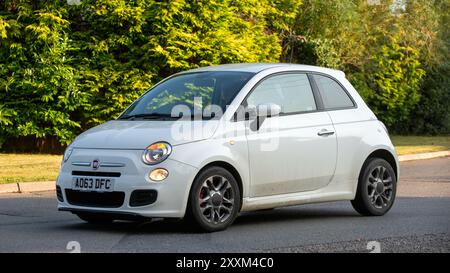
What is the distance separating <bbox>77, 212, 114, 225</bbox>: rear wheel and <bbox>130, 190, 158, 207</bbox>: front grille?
40cm

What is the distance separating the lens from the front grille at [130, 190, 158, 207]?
355 inches

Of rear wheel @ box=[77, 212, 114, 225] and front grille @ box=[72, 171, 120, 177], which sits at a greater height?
front grille @ box=[72, 171, 120, 177]

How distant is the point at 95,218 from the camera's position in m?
9.98

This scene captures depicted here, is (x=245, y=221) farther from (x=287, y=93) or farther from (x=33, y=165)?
(x=33, y=165)

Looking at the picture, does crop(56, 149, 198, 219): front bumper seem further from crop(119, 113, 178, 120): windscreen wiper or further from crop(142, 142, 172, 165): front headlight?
crop(119, 113, 178, 120): windscreen wiper

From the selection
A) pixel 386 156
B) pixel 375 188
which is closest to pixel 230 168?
pixel 375 188

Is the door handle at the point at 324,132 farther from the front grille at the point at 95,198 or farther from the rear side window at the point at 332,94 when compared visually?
the front grille at the point at 95,198

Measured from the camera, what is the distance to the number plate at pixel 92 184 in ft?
29.8

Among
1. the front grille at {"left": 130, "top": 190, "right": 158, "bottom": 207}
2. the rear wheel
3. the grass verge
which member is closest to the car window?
the front grille at {"left": 130, "top": 190, "right": 158, "bottom": 207}

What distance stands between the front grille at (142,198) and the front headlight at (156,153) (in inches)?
11.0

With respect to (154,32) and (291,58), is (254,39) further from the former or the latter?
(291,58)

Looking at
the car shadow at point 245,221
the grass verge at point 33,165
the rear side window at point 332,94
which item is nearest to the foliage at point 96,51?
the grass verge at point 33,165

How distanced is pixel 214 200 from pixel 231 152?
1.67 ft
